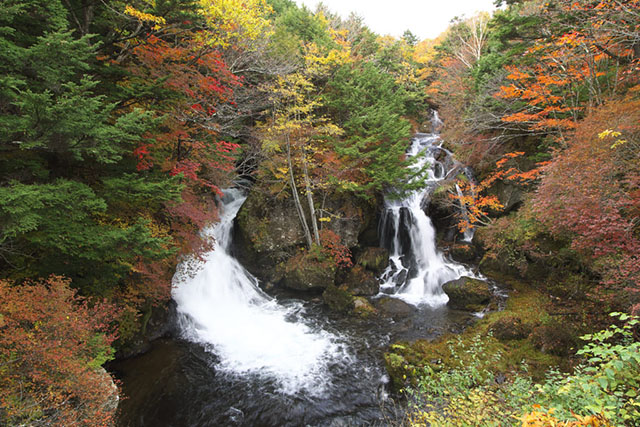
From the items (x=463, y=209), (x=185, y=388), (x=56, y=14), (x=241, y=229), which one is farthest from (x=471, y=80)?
(x=185, y=388)

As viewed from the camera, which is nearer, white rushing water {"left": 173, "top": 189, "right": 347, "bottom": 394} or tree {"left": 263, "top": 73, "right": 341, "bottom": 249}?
white rushing water {"left": 173, "top": 189, "right": 347, "bottom": 394}

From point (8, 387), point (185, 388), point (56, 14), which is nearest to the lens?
point (8, 387)

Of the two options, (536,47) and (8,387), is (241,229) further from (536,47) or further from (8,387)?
(536,47)

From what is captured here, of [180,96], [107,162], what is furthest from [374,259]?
[107,162]

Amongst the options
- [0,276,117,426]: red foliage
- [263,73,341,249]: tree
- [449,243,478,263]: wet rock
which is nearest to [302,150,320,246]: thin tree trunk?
[263,73,341,249]: tree

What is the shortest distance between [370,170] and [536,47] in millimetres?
7085

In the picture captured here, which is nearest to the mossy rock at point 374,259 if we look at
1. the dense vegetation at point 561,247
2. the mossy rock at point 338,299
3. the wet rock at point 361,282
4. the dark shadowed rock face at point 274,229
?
the wet rock at point 361,282

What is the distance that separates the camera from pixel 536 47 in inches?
359

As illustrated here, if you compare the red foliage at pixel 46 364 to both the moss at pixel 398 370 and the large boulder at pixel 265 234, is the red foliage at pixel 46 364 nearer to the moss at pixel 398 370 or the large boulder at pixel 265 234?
the moss at pixel 398 370

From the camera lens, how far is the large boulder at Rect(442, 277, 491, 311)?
11.0 metres

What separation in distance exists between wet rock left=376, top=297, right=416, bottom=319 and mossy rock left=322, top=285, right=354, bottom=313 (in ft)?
4.19

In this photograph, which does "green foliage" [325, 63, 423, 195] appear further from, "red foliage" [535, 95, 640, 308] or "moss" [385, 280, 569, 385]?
"moss" [385, 280, 569, 385]

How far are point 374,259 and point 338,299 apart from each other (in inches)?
134

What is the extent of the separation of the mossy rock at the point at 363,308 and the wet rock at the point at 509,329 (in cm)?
421
